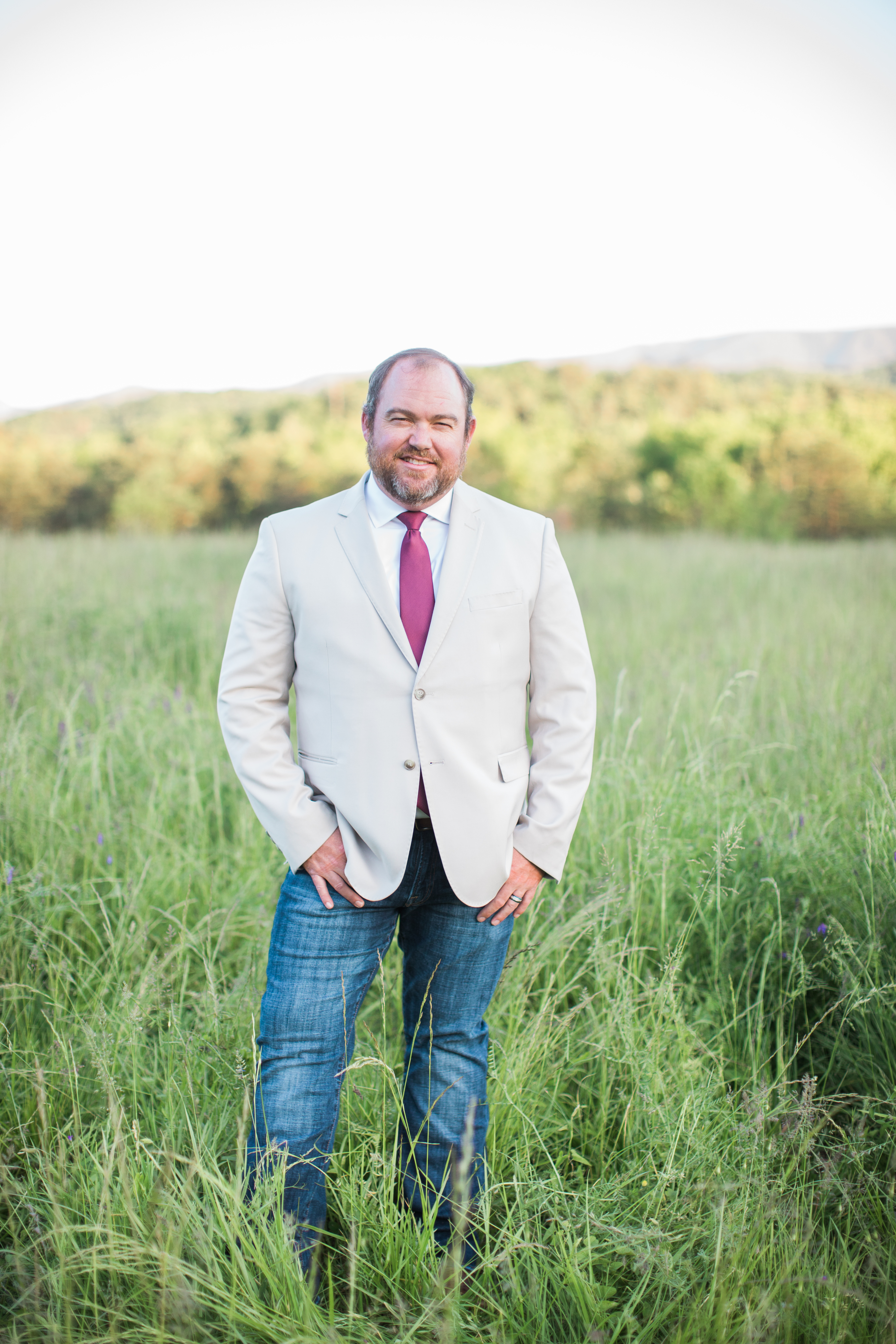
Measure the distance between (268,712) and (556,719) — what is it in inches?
27.7

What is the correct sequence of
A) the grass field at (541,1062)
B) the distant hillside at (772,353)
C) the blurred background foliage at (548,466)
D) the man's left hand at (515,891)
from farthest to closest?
1. the distant hillside at (772,353)
2. the blurred background foliage at (548,466)
3. the man's left hand at (515,891)
4. the grass field at (541,1062)

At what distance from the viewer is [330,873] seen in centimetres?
168

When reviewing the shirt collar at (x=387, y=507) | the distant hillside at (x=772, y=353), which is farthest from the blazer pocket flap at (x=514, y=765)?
the distant hillside at (x=772, y=353)

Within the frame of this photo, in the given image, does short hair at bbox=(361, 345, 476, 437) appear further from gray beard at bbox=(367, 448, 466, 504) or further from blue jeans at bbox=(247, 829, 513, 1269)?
blue jeans at bbox=(247, 829, 513, 1269)

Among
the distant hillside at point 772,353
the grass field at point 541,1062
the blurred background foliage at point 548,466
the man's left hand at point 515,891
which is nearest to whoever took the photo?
the grass field at point 541,1062

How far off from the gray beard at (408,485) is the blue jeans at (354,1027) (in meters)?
0.79

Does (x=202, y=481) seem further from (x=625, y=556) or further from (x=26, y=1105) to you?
(x=26, y=1105)

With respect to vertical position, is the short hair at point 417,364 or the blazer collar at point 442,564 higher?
the short hair at point 417,364

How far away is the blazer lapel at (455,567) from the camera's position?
1.69 meters

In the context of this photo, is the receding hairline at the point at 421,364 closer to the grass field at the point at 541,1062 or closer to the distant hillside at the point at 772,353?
the grass field at the point at 541,1062

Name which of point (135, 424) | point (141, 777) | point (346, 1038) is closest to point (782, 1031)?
point (346, 1038)

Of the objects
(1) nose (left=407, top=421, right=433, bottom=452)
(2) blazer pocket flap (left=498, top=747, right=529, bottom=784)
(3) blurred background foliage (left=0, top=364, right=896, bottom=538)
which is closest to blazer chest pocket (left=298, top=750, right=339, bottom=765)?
(2) blazer pocket flap (left=498, top=747, right=529, bottom=784)

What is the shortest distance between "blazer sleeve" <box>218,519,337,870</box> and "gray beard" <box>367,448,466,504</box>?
0.29 meters

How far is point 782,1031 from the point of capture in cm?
229
